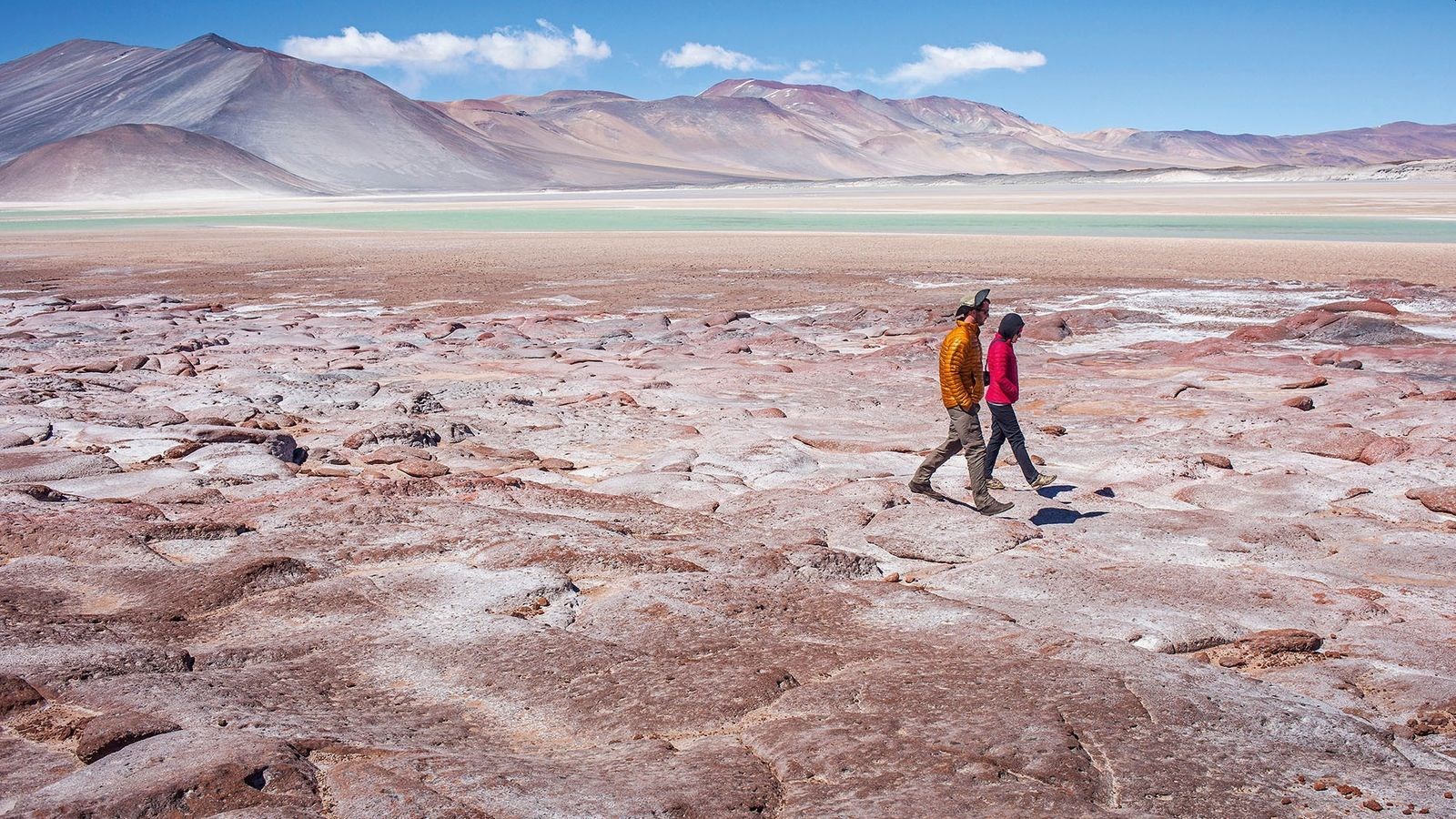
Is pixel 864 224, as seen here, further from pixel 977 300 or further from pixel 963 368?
pixel 977 300

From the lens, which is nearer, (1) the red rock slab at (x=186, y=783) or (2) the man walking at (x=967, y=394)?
(1) the red rock slab at (x=186, y=783)

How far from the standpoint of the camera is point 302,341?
13172mm

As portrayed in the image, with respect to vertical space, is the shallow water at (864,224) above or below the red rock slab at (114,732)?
above

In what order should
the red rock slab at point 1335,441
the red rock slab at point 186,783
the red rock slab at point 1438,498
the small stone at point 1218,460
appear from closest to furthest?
the red rock slab at point 186,783 → the red rock slab at point 1438,498 → the small stone at point 1218,460 → the red rock slab at point 1335,441

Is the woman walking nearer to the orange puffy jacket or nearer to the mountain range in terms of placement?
the orange puffy jacket

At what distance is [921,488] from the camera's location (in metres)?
6.37

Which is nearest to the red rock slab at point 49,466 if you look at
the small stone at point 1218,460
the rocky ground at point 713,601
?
the rocky ground at point 713,601

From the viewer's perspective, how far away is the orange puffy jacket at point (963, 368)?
5.96 m

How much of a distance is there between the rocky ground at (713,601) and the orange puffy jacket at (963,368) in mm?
561

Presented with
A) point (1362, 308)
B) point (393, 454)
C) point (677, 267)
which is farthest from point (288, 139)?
point (393, 454)

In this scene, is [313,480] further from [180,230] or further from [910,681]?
[180,230]

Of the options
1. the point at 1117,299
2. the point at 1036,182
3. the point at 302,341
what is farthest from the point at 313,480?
the point at 1036,182

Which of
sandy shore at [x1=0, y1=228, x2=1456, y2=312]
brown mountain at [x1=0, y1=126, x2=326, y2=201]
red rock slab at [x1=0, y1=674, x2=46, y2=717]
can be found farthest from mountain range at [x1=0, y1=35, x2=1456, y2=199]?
red rock slab at [x1=0, y1=674, x2=46, y2=717]

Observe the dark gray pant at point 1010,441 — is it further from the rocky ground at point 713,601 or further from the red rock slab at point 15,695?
the red rock slab at point 15,695
